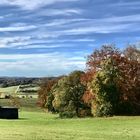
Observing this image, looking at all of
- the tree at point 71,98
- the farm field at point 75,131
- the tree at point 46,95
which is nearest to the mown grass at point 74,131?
the farm field at point 75,131

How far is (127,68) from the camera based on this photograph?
88438mm

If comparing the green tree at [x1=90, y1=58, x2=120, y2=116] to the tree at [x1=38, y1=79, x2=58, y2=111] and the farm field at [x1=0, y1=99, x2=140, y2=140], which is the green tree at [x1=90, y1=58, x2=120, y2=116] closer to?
the farm field at [x1=0, y1=99, x2=140, y2=140]

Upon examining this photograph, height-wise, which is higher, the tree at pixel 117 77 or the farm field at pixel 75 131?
the tree at pixel 117 77

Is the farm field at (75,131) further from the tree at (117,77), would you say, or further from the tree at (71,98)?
the tree at (71,98)

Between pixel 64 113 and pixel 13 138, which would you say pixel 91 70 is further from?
pixel 13 138

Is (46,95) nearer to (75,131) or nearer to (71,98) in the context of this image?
(71,98)

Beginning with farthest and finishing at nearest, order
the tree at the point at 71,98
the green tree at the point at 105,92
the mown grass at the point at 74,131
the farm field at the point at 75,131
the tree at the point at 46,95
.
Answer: the tree at the point at 46,95
the tree at the point at 71,98
the green tree at the point at 105,92
the farm field at the point at 75,131
the mown grass at the point at 74,131

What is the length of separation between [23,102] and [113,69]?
68.7m

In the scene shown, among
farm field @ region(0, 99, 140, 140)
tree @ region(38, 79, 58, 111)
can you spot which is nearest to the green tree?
farm field @ region(0, 99, 140, 140)

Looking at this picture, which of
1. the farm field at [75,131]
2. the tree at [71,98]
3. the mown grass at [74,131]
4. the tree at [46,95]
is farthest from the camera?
the tree at [46,95]

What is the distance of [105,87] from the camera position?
80625 millimetres

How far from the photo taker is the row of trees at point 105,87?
80.8m

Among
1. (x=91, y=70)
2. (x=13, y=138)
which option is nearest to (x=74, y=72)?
(x=91, y=70)

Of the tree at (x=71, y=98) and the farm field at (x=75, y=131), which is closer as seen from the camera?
the farm field at (x=75, y=131)
